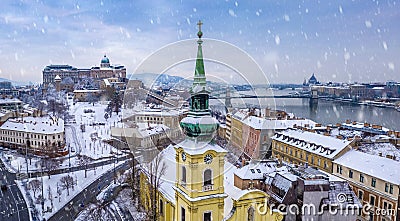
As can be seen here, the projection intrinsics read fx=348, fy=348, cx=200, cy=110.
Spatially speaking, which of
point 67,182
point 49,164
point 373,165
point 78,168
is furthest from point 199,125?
point 49,164

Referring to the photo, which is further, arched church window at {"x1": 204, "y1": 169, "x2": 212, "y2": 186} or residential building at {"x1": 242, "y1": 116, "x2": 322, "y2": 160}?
residential building at {"x1": 242, "y1": 116, "x2": 322, "y2": 160}

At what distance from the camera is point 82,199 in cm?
2412

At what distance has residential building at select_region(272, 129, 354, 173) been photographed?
25344mm

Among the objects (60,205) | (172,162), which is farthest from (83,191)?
(172,162)

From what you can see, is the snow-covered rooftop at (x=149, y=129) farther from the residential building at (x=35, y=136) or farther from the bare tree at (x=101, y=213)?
the bare tree at (x=101, y=213)

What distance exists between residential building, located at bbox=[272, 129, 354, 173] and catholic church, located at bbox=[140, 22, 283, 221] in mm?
10838

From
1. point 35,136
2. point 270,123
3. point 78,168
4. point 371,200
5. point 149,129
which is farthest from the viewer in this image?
point 35,136

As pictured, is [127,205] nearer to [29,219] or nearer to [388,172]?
[29,219]

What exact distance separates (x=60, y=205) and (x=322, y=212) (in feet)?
55.3

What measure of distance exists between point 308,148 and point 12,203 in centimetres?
2195

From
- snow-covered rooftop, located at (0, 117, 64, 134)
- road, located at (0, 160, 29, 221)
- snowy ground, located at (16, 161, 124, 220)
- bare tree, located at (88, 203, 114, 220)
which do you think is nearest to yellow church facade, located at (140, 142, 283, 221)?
bare tree, located at (88, 203, 114, 220)

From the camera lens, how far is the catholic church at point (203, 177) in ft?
36.6

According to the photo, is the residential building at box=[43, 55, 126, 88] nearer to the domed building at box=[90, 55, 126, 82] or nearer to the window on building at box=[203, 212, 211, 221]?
the domed building at box=[90, 55, 126, 82]

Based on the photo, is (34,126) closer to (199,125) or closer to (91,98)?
(199,125)
